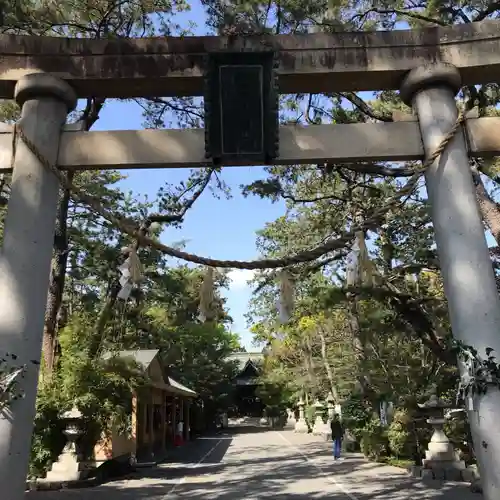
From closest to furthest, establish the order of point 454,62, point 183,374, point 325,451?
point 454,62
point 325,451
point 183,374

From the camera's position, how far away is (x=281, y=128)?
5344 mm

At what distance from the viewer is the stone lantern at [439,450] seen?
1163 cm

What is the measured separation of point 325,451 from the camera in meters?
21.2

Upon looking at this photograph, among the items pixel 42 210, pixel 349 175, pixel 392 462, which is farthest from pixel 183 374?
pixel 42 210

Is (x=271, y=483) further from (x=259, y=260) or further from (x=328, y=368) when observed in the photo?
(x=328, y=368)

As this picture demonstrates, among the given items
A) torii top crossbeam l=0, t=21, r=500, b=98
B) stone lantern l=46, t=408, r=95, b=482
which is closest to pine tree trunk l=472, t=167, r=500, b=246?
torii top crossbeam l=0, t=21, r=500, b=98

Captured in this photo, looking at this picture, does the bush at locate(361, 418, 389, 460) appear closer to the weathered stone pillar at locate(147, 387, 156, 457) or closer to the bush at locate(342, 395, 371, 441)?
the bush at locate(342, 395, 371, 441)

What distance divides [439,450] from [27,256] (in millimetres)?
10740

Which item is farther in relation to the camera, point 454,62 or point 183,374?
point 183,374

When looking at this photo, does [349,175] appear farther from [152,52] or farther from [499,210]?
[152,52]

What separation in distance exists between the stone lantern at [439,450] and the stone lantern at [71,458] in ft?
27.1

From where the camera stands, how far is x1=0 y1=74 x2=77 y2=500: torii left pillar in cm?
438

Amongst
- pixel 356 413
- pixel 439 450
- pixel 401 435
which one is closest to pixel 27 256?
pixel 439 450

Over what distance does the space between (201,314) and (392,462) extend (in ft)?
37.7
